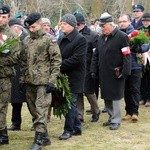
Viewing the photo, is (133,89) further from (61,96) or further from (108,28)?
(61,96)

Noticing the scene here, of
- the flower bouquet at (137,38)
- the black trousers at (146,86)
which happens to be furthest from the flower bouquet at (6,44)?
the black trousers at (146,86)

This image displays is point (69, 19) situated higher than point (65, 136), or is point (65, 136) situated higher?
point (69, 19)

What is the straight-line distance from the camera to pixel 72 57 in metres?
7.36

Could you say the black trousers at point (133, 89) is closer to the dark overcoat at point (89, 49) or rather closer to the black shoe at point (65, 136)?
the dark overcoat at point (89, 49)

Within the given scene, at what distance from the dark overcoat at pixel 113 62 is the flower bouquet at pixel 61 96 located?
114 centimetres

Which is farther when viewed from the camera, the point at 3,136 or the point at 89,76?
the point at 89,76

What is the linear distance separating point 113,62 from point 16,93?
5.95 ft

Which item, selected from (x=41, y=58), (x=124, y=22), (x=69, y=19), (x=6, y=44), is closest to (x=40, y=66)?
(x=41, y=58)

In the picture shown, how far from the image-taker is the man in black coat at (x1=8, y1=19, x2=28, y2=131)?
8000 millimetres

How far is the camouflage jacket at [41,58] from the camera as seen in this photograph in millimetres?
6719

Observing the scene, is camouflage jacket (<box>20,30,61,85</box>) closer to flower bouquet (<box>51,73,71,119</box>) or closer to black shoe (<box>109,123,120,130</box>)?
flower bouquet (<box>51,73,71,119</box>)

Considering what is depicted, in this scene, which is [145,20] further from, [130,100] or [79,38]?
[79,38]

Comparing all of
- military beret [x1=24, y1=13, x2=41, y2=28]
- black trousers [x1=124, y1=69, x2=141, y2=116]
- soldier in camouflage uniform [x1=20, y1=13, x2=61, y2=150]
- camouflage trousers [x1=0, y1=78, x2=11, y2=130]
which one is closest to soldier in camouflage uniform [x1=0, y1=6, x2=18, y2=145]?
camouflage trousers [x1=0, y1=78, x2=11, y2=130]

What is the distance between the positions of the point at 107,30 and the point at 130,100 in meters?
1.72
